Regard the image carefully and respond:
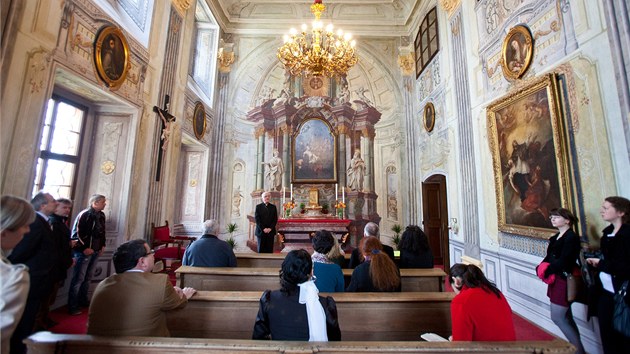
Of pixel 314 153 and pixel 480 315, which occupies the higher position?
pixel 314 153

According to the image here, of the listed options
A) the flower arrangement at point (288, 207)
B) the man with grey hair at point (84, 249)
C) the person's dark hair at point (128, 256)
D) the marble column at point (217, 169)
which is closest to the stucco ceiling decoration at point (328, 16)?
the marble column at point (217, 169)

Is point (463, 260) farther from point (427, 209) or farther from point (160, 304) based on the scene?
point (160, 304)

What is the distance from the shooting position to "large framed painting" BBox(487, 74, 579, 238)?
3289 mm

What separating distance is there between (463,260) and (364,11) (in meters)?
8.54

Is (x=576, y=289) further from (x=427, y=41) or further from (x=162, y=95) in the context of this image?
(x=427, y=41)

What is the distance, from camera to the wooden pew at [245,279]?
111 inches

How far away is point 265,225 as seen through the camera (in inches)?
208

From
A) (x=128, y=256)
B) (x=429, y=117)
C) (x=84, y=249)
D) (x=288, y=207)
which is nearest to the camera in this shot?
(x=128, y=256)

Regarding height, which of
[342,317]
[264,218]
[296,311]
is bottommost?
[342,317]

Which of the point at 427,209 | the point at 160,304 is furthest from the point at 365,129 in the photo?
the point at 160,304

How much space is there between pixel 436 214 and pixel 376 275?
19.7ft

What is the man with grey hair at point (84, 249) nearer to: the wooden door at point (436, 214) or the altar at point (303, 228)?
the altar at point (303, 228)

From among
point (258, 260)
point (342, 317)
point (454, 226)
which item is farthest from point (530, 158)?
point (258, 260)

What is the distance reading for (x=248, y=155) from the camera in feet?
30.2
